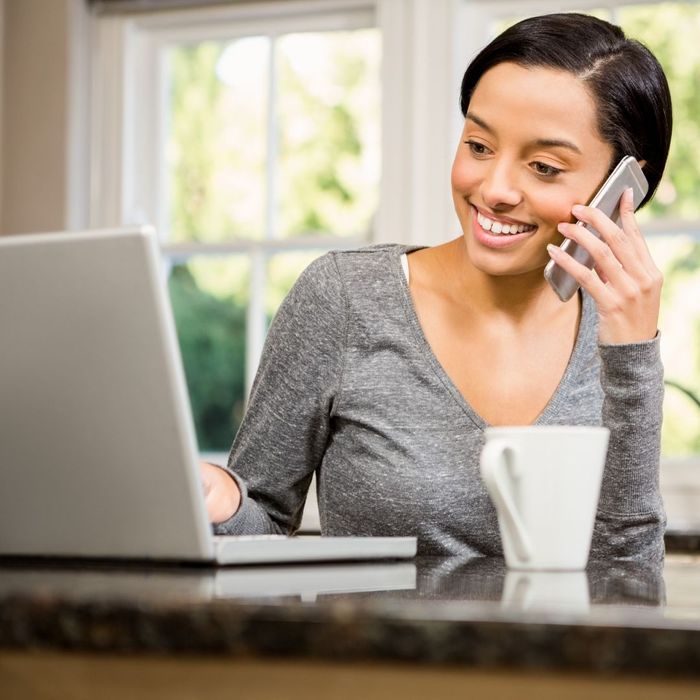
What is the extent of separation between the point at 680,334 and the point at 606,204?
6.72 ft

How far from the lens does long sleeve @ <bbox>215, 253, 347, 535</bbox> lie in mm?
1440

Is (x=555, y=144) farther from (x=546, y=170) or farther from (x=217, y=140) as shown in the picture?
(x=217, y=140)

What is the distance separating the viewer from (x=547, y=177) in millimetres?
1442

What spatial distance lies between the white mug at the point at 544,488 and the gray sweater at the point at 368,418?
1.51ft

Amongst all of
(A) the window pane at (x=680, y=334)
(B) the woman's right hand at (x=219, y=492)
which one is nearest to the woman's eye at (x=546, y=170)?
(B) the woman's right hand at (x=219, y=492)

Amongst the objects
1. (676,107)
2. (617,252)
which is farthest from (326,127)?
(617,252)

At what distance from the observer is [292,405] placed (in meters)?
1.45

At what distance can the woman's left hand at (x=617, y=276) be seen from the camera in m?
1.22

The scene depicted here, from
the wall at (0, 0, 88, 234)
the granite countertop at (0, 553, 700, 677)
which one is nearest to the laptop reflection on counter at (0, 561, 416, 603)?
the granite countertop at (0, 553, 700, 677)

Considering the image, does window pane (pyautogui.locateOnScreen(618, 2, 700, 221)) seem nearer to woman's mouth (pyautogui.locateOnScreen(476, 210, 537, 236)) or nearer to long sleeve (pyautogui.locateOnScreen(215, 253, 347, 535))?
woman's mouth (pyautogui.locateOnScreen(476, 210, 537, 236))

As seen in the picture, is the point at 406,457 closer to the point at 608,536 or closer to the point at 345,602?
the point at 608,536

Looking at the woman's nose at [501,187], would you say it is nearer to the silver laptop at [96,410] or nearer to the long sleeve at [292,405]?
the long sleeve at [292,405]

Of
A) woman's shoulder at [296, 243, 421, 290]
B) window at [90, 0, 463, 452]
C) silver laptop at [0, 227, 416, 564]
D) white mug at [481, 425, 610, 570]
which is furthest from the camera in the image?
window at [90, 0, 463, 452]

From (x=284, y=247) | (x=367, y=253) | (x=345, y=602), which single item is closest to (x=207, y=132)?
(x=284, y=247)
